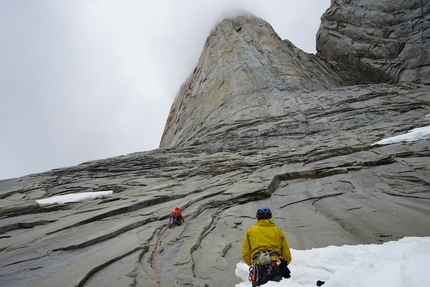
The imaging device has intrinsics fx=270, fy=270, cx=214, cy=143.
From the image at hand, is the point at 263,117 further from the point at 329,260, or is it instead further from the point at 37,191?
the point at 329,260

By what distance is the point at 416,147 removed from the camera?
1368 centimetres

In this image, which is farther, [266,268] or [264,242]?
[264,242]

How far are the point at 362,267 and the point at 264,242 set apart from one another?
1488 mm

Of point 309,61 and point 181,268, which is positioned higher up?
point 309,61

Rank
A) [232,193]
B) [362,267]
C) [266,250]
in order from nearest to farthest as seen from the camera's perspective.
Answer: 1. [362,267]
2. [266,250]
3. [232,193]

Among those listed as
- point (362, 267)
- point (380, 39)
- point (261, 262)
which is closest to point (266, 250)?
point (261, 262)

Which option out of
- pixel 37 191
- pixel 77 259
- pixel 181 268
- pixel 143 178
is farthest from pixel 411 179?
pixel 37 191

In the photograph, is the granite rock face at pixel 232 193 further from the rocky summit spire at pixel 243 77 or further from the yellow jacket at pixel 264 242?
the yellow jacket at pixel 264 242

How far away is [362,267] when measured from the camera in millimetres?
3943

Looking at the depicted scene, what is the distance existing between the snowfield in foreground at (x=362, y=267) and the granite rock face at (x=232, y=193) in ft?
4.22

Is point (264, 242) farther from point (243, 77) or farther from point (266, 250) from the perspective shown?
point (243, 77)

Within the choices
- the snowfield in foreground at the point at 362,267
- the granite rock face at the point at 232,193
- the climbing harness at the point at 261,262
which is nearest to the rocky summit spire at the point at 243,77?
the granite rock face at the point at 232,193

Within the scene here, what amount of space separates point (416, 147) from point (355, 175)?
4.08 metres

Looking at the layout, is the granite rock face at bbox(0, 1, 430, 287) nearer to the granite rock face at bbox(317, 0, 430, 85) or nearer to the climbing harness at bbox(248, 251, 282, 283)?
the climbing harness at bbox(248, 251, 282, 283)
